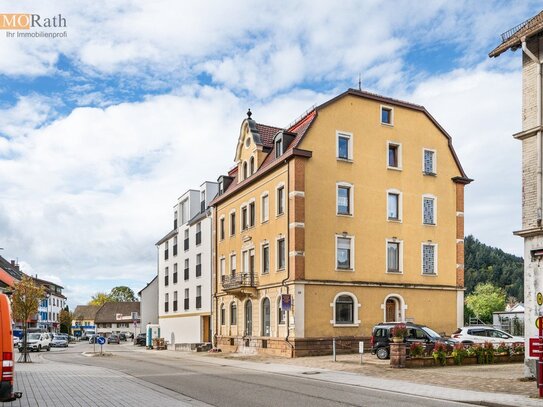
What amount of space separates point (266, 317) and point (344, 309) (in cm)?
499

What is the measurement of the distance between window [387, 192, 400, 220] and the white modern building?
640 inches

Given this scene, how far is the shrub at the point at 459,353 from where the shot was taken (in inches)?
963

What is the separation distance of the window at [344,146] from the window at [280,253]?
5.78m

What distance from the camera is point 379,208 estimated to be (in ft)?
118

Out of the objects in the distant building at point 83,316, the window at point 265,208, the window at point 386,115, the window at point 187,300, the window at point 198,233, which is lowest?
the distant building at point 83,316

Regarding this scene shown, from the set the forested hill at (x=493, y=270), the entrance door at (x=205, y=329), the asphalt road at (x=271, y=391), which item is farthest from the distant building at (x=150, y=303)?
the forested hill at (x=493, y=270)

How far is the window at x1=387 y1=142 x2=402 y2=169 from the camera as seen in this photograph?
37.0 m

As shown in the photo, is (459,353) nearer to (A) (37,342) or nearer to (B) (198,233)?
(B) (198,233)

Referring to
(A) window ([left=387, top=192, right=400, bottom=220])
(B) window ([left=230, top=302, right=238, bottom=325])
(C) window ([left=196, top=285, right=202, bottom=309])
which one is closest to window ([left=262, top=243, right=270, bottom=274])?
(B) window ([left=230, top=302, right=238, bottom=325])

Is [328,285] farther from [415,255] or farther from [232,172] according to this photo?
[232,172]

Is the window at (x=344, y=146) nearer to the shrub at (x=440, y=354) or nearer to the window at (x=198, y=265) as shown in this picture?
the shrub at (x=440, y=354)

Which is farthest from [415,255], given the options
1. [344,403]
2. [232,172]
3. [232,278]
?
[344,403]

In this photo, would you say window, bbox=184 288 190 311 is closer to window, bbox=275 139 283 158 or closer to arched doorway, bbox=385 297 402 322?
window, bbox=275 139 283 158

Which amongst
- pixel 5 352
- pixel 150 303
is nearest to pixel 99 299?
pixel 150 303
